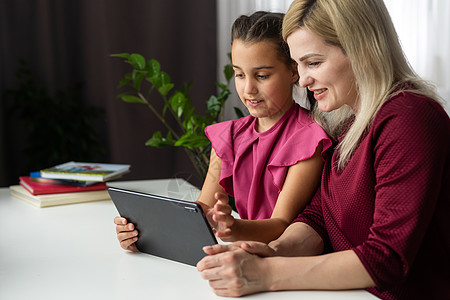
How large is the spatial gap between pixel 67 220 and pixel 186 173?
2057mm

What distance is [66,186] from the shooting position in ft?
6.10

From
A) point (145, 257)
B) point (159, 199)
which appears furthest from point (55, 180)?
point (159, 199)

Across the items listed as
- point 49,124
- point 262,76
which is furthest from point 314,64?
point 49,124

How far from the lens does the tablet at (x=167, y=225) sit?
1.02 metres

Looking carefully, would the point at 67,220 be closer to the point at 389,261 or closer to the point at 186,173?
the point at 389,261

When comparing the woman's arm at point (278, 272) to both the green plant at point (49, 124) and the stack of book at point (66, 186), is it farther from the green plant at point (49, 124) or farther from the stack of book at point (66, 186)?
the green plant at point (49, 124)

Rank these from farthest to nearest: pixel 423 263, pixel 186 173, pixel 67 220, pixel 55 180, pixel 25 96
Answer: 1. pixel 186 173
2. pixel 25 96
3. pixel 55 180
4. pixel 67 220
5. pixel 423 263

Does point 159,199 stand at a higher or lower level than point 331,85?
lower

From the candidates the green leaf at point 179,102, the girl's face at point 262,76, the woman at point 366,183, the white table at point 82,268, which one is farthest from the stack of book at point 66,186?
the woman at point 366,183

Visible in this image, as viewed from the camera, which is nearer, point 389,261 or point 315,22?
point 389,261

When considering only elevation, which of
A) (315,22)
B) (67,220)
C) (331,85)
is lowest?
(67,220)

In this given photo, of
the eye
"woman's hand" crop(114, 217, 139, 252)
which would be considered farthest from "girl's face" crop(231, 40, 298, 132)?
"woman's hand" crop(114, 217, 139, 252)

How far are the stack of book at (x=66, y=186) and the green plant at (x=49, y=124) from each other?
1.16 metres

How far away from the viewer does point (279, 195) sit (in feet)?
4.33
